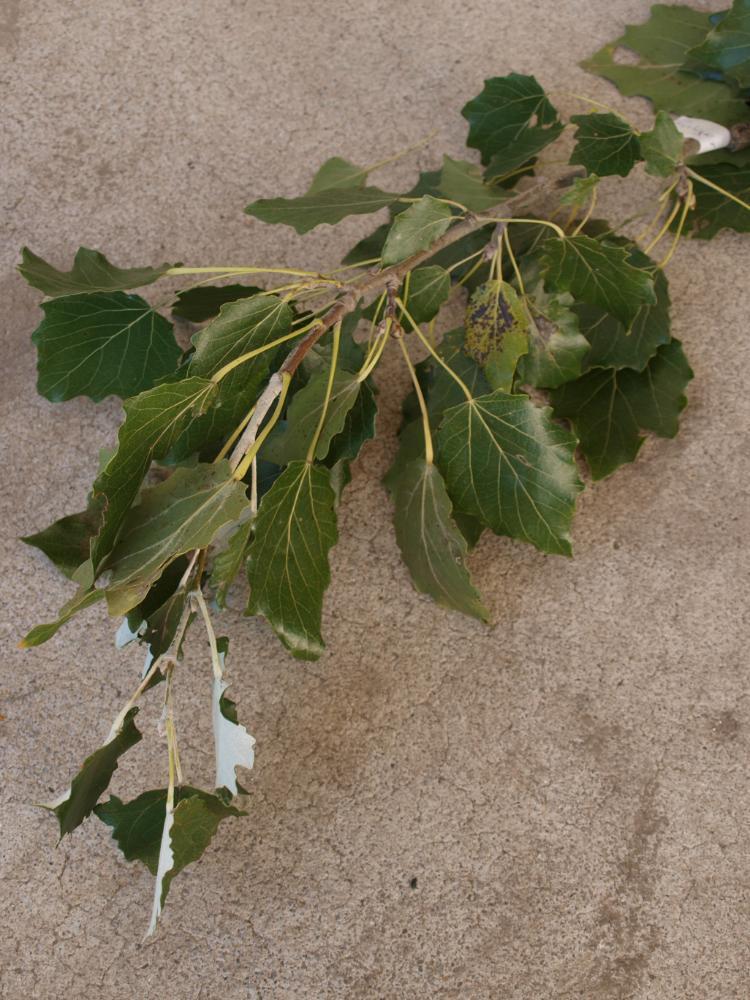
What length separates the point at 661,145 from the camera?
104cm

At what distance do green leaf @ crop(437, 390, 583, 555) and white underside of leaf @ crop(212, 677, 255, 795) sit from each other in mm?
317

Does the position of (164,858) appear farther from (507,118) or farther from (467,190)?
(507,118)

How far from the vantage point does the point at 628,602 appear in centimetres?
115

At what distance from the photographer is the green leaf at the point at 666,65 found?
4.26 feet

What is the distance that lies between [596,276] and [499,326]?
0.11m

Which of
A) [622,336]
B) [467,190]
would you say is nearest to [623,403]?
[622,336]

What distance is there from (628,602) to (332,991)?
0.51 m

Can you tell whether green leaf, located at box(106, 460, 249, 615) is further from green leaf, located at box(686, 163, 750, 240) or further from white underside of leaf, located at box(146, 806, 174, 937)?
green leaf, located at box(686, 163, 750, 240)

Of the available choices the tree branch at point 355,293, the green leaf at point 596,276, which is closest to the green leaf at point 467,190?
the tree branch at point 355,293

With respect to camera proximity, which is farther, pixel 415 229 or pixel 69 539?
pixel 69 539

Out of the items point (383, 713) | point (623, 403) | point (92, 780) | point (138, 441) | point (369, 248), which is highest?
point (138, 441)

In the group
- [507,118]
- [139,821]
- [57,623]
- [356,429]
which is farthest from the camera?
[507,118]

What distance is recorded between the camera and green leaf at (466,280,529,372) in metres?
1.04

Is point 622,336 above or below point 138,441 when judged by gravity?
below
